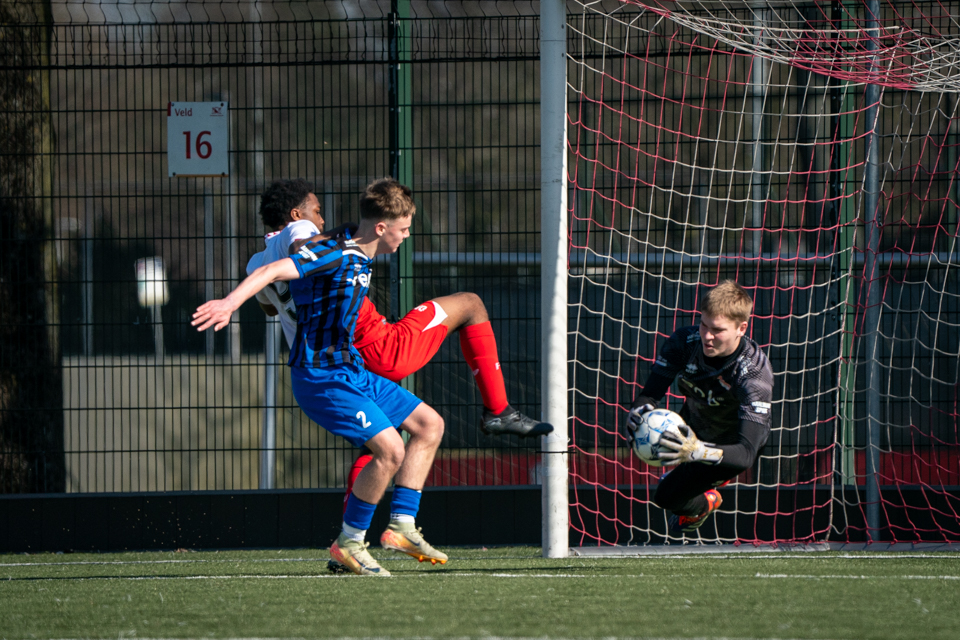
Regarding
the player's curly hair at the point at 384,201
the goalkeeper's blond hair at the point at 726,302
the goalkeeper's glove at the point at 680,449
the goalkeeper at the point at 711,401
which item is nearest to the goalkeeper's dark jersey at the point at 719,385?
the goalkeeper at the point at 711,401

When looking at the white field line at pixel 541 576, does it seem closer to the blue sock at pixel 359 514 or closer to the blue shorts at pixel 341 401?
the blue sock at pixel 359 514

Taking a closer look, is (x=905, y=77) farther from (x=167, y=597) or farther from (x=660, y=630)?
(x=167, y=597)

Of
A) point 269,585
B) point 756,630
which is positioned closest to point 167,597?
point 269,585

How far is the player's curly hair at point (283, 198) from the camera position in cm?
525

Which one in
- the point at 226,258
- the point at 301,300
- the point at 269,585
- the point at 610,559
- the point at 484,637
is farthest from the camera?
the point at 226,258

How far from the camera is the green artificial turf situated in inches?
118

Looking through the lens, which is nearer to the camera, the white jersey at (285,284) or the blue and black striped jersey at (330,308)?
the blue and black striped jersey at (330,308)

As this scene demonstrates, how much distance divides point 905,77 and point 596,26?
216 centimetres

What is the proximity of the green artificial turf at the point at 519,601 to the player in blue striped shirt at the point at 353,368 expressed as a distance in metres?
0.19

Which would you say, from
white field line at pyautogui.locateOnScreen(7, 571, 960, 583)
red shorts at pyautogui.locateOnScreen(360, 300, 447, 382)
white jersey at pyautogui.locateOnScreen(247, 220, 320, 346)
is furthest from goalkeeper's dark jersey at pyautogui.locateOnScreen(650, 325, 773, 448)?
white jersey at pyautogui.locateOnScreen(247, 220, 320, 346)

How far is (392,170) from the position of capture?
6820mm

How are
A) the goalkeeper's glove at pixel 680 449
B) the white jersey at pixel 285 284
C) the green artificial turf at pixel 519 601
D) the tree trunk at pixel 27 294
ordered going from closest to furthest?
1. the green artificial turf at pixel 519 601
2. the goalkeeper's glove at pixel 680 449
3. the white jersey at pixel 285 284
4. the tree trunk at pixel 27 294

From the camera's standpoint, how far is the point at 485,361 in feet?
15.6

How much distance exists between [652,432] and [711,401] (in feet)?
2.43
